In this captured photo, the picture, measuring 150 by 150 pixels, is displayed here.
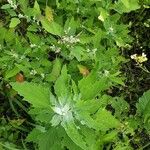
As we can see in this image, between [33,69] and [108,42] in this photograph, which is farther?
[108,42]

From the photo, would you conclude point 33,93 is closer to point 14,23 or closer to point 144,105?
point 14,23

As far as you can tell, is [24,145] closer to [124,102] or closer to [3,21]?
[124,102]

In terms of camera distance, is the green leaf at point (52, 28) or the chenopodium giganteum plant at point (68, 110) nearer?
the chenopodium giganteum plant at point (68, 110)

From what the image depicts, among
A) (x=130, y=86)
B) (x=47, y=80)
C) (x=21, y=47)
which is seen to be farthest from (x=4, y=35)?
(x=130, y=86)

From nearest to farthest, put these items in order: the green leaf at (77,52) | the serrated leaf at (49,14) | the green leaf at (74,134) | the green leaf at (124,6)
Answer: the green leaf at (74,134) → the green leaf at (77,52) → the serrated leaf at (49,14) → the green leaf at (124,6)

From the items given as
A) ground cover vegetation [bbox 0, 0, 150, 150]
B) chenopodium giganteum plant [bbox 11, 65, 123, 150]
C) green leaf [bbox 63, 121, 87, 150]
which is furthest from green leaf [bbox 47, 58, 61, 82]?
green leaf [bbox 63, 121, 87, 150]

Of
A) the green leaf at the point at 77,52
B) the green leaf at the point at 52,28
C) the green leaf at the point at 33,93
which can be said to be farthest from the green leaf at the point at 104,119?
the green leaf at the point at 52,28

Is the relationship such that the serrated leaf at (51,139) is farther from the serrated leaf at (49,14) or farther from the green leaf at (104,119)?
the serrated leaf at (49,14)

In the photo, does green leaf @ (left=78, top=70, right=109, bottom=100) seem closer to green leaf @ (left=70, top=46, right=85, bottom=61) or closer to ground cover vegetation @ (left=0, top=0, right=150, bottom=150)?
ground cover vegetation @ (left=0, top=0, right=150, bottom=150)

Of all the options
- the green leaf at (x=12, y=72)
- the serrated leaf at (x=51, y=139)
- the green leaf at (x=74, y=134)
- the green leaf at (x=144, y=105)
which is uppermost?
the green leaf at (x=12, y=72)
